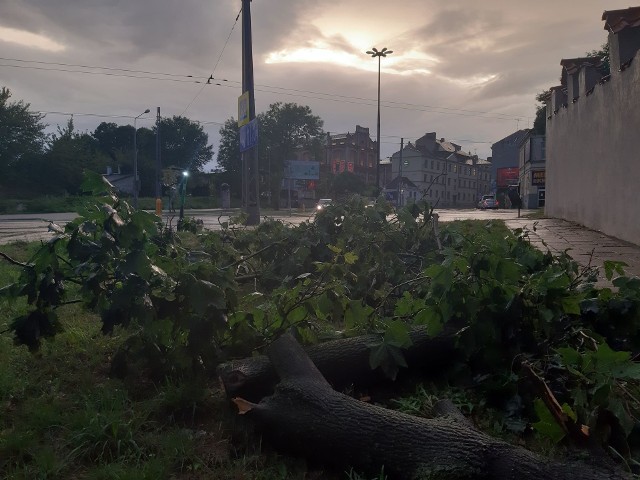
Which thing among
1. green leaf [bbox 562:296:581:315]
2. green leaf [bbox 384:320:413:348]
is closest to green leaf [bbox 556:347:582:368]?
green leaf [bbox 562:296:581:315]

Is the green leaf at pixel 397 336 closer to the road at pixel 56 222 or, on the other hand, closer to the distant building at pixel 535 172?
the road at pixel 56 222

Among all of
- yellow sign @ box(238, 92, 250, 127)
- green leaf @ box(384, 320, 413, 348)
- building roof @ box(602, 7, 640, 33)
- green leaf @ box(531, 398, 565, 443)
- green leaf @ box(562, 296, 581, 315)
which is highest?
building roof @ box(602, 7, 640, 33)

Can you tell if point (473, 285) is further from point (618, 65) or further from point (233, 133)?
point (233, 133)

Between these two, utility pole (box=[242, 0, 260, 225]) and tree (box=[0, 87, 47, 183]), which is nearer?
utility pole (box=[242, 0, 260, 225])

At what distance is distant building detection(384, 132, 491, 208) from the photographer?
91412mm

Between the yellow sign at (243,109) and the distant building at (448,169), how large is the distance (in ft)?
211

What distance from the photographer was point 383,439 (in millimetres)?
2381

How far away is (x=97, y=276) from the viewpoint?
3174 mm

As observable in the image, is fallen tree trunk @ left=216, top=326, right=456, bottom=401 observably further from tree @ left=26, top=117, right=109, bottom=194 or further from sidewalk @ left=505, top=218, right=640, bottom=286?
tree @ left=26, top=117, right=109, bottom=194

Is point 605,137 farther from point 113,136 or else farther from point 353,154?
point 353,154

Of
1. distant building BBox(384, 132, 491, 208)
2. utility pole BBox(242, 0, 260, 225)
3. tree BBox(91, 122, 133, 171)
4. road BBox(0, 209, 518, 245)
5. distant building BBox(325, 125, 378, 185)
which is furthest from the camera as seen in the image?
distant building BBox(325, 125, 378, 185)

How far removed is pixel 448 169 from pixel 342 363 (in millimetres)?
82016

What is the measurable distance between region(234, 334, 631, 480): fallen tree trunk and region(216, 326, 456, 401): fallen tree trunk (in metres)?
0.21

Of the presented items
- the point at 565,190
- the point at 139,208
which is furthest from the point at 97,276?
the point at 565,190
